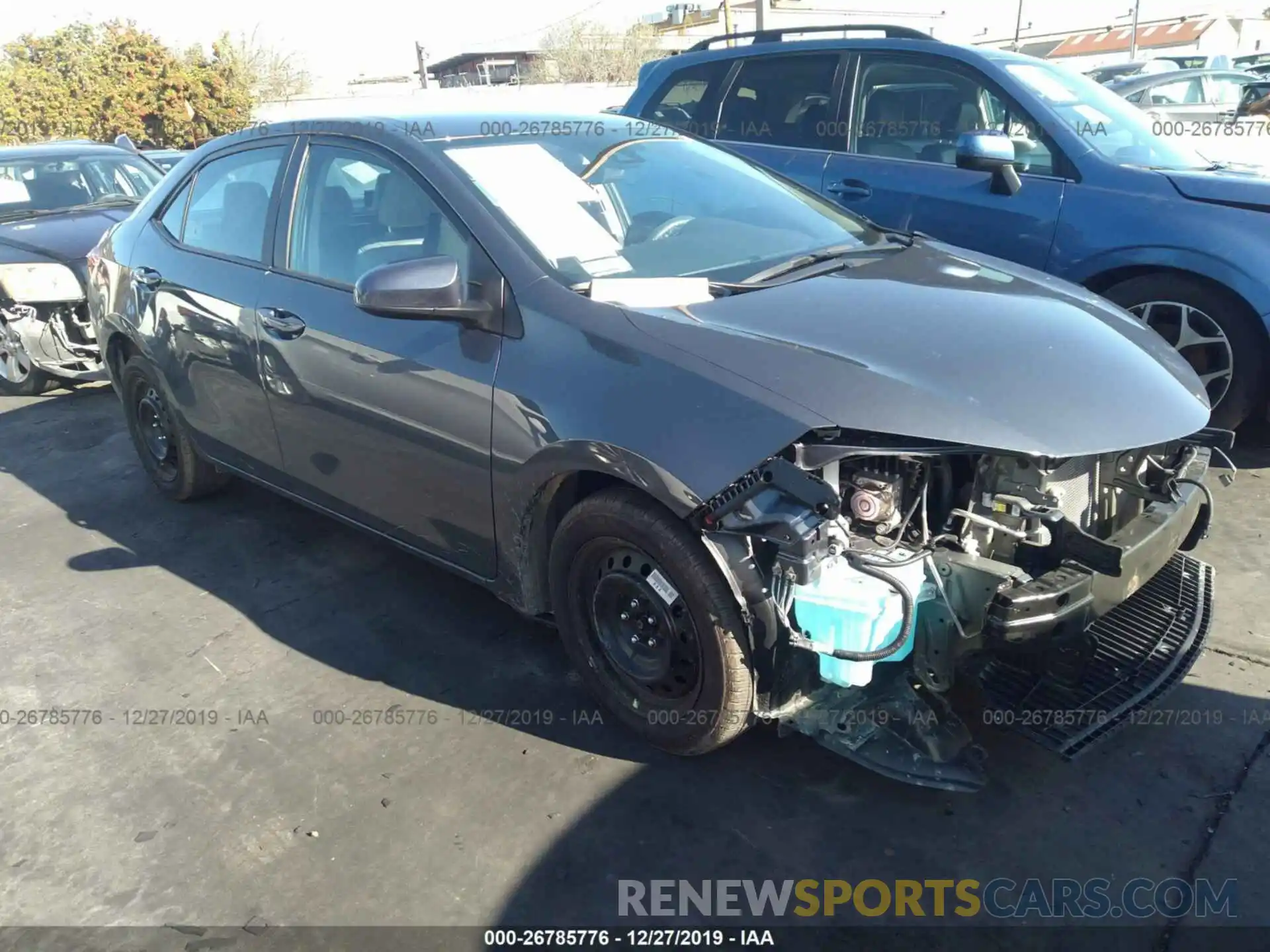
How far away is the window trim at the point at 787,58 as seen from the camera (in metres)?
5.28

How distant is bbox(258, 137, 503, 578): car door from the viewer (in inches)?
112

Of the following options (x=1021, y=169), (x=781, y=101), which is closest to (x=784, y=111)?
(x=781, y=101)

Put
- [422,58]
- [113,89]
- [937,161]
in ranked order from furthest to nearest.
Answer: [422,58] → [113,89] → [937,161]

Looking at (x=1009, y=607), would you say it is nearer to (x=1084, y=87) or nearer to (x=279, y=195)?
(x=279, y=195)

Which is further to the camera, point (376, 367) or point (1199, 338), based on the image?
point (1199, 338)

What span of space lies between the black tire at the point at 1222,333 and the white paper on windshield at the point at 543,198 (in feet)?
8.95

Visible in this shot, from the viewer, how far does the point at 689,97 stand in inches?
238

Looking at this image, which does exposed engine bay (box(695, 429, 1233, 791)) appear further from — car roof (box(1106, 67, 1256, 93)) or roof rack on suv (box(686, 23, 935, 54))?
car roof (box(1106, 67, 1256, 93))

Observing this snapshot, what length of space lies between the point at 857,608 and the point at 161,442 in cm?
390

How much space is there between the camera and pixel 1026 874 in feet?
7.50

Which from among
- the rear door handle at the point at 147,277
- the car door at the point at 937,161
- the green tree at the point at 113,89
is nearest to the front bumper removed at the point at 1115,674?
the car door at the point at 937,161

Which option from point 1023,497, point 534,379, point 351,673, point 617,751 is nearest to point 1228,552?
point 1023,497

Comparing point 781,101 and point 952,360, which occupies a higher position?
point 781,101

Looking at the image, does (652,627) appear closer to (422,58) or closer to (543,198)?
(543,198)
